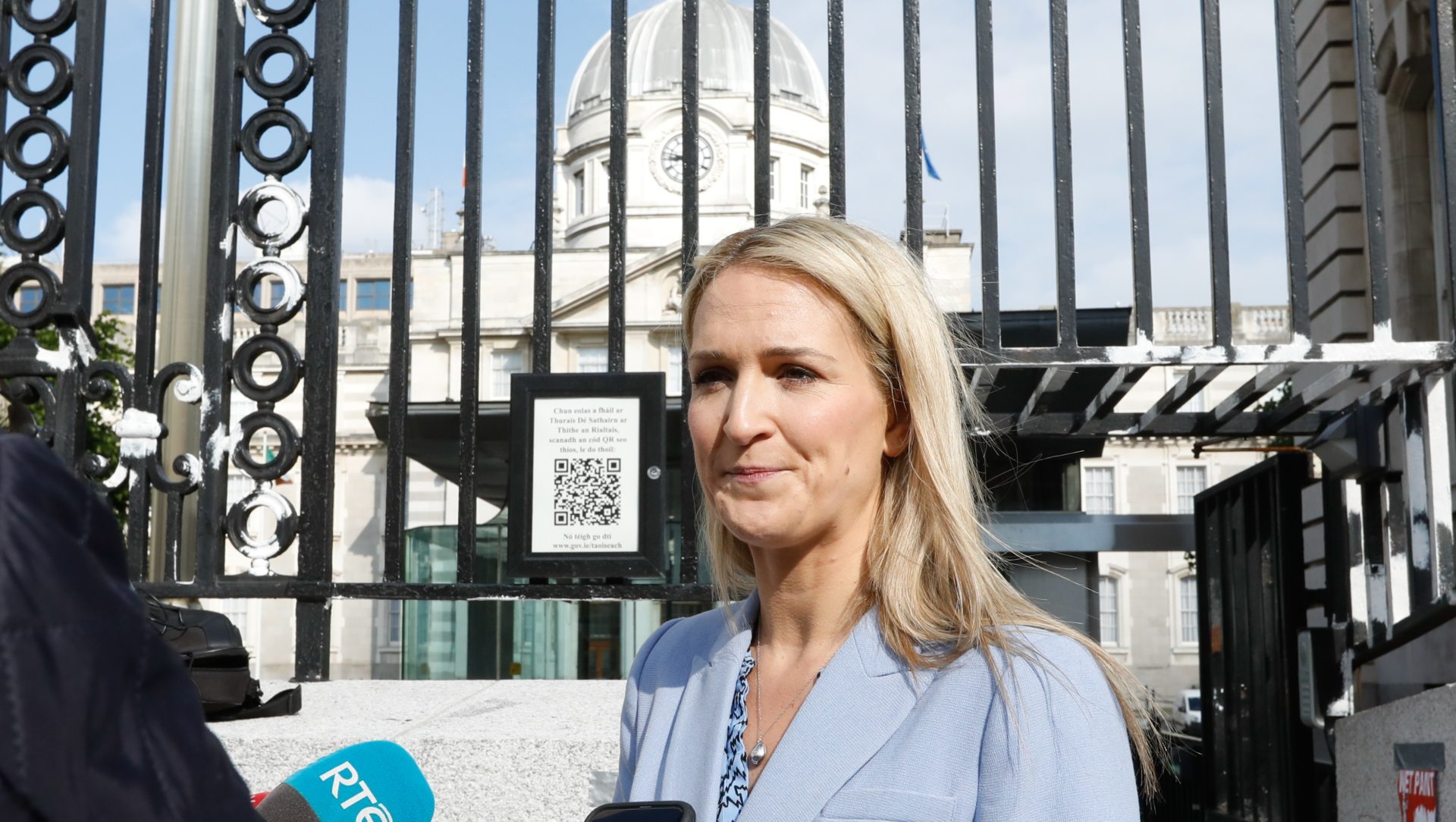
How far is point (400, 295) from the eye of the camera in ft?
15.7

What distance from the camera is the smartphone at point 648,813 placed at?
1.29 meters

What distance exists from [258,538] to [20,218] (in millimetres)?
1513

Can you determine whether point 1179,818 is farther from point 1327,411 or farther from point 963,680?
point 963,680

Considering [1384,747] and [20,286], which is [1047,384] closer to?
[1384,747]

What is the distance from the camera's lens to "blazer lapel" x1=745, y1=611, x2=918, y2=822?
1724 mm

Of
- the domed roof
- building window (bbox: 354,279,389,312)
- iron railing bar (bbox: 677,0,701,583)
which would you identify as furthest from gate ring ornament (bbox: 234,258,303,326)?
building window (bbox: 354,279,389,312)

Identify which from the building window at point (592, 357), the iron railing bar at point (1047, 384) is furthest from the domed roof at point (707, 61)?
the iron railing bar at point (1047, 384)

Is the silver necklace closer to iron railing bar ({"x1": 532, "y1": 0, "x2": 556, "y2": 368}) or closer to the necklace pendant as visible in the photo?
the necklace pendant

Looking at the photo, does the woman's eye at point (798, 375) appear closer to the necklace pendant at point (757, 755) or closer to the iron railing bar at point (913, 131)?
the necklace pendant at point (757, 755)

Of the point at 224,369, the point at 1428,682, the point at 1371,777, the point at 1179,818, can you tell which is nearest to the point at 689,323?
the point at 224,369

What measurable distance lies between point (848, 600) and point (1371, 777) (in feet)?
14.8

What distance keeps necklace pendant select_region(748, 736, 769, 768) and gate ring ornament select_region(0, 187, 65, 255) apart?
410 centimetres

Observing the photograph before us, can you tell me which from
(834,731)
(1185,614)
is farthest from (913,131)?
(1185,614)

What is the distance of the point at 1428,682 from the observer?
7.59 meters
